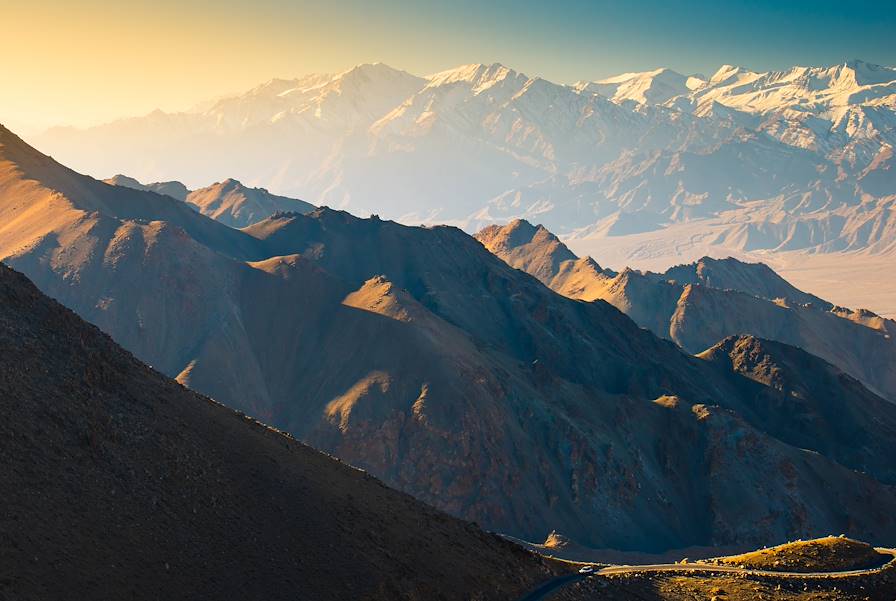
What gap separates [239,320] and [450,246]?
61.7 metres

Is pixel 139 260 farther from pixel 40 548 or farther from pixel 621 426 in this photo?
pixel 40 548

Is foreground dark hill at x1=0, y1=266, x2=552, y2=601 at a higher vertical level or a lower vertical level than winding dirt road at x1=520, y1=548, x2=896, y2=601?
higher

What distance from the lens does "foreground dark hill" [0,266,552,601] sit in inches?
1711

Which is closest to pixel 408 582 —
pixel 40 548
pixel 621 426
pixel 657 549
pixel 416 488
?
pixel 40 548

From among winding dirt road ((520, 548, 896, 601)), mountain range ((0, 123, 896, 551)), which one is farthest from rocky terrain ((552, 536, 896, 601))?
mountain range ((0, 123, 896, 551))

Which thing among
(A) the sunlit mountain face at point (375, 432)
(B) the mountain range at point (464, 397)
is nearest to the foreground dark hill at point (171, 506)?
(A) the sunlit mountain face at point (375, 432)

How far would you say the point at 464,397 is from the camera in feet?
416

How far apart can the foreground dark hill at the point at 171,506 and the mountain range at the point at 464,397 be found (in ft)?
196

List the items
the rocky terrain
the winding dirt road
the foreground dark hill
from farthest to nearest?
1. the winding dirt road
2. the rocky terrain
3. the foreground dark hill

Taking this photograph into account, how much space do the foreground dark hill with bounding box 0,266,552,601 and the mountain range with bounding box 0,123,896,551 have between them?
196 feet

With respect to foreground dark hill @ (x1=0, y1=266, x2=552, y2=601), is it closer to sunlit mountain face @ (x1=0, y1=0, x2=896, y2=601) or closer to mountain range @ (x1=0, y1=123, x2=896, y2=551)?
sunlit mountain face @ (x1=0, y1=0, x2=896, y2=601)

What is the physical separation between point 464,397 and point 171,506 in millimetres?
79105

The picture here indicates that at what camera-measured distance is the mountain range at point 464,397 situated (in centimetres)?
12319

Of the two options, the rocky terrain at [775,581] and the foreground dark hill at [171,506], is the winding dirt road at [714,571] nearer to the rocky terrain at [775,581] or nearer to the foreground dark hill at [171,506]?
the rocky terrain at [775,581]
